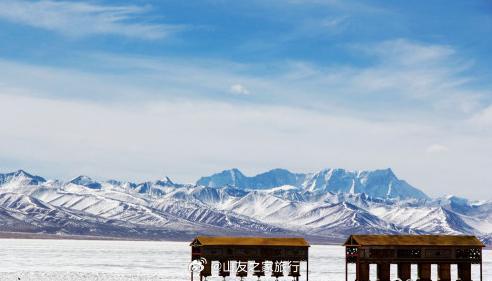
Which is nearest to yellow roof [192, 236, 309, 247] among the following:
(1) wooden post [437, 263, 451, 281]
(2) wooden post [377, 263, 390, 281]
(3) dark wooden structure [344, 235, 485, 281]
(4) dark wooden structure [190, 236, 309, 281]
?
(4) dark wooden structure [190, 236, 309, 281]

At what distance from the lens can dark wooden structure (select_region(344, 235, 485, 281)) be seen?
4023 inches

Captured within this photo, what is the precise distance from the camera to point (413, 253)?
4040 inches

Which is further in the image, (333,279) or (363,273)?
(333,279)

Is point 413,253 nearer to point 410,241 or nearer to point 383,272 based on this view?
point 410,241

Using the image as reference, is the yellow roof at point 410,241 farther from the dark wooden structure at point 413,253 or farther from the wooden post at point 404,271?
the wooden post at point 404,271

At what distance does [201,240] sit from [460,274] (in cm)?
3441

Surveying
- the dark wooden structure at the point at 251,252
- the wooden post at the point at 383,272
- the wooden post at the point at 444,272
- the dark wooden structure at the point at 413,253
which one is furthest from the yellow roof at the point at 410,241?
the dark wooden structure at the point at 251,252

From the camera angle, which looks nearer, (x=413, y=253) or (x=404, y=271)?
(x=413, y=253)

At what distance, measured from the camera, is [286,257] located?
110m

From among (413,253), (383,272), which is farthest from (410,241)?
(383,272)

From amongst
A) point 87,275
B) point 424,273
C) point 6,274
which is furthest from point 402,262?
point 6,274

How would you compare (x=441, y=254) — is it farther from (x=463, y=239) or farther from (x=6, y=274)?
(x=6, y=274)

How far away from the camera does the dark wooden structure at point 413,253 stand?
102188mm

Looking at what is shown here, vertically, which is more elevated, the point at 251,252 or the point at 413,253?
the point at 413,253
